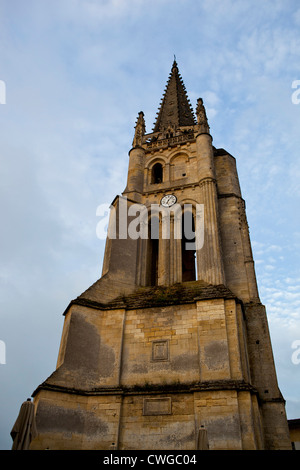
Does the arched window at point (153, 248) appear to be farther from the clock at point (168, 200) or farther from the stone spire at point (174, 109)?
the stone spire at point (174, 109)

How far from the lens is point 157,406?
11.3 m

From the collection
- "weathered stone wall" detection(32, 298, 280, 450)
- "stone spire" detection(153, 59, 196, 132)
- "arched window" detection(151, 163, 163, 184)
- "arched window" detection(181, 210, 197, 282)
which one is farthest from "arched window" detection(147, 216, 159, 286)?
"stone spire" detection(153, 59, 196, 132)

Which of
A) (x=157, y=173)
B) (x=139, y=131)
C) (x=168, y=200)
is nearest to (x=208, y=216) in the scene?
(x=168, y=200)

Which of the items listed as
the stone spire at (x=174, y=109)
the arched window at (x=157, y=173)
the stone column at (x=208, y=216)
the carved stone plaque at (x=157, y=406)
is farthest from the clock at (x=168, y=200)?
the carved stone plaque at (x=157, y=406)

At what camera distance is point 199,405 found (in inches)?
424

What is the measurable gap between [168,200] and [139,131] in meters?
6.45

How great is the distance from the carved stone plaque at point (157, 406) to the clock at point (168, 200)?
929cm

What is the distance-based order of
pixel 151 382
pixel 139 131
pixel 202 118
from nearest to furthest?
pixel 151 382 → pixel 202 118 → pixel 139 131

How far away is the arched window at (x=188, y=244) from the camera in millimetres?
17938

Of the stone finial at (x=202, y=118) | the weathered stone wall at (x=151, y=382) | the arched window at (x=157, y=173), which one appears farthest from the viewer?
the arched window at (x=157, y=173)

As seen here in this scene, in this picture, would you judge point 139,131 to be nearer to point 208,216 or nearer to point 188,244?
point 188,244

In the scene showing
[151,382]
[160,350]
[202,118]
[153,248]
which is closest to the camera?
[151,382]
